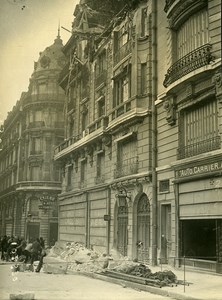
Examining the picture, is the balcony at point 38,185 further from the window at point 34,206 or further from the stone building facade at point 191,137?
the stone building facade at point 191,137

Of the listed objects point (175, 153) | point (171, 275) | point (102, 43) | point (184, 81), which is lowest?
point (171, 275)

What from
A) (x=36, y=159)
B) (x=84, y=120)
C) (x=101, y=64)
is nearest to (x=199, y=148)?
(x=101, y=64)

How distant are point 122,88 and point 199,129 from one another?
8.35 m

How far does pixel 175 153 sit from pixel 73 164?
14.4 metres

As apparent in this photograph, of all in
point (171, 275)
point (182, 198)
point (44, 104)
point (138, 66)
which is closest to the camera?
point (171, 275)

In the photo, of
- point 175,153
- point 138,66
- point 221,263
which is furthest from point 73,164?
point 221,263

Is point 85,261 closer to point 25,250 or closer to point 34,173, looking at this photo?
point 25,250

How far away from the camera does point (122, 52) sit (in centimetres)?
2498

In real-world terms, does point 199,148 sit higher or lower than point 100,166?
lower

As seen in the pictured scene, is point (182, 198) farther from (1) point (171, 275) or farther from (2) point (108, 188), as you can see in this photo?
(2) point (108, 188)

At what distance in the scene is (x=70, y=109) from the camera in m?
35.2

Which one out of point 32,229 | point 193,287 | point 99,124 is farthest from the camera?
point 32,229

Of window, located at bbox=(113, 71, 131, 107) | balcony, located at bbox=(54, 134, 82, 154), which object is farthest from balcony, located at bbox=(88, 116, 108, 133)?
balcony, located at bbox=(54, 134, 82, 154)

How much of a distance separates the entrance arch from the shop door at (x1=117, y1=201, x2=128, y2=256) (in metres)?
1.26
